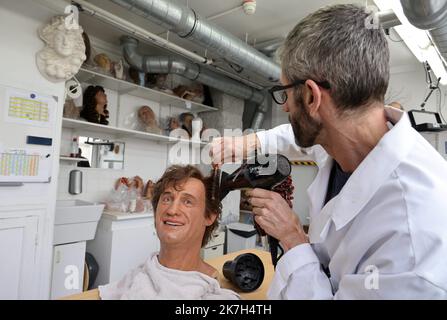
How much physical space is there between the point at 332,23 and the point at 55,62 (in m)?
2.10

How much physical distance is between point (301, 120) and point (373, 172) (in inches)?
10.2

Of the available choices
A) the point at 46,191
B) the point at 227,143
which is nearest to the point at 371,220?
the point at 227,143

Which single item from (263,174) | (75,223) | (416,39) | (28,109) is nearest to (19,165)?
(28,109)

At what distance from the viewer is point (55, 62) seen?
219 cm

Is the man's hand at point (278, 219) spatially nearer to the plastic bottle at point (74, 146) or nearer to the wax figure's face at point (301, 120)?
the wax figure's face at point (301, 120)

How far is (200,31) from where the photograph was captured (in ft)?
8.36

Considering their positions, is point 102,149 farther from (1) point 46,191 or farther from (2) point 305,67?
(2) point 305,67

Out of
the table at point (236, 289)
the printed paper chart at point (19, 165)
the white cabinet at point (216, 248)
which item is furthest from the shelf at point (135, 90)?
the table at point (236, 289)

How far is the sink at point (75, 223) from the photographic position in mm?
2438

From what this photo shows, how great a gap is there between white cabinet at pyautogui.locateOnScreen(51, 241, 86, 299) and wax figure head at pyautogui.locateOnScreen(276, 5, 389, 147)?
241cm

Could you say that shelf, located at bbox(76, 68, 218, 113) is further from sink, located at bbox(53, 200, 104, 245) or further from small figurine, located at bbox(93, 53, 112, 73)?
sink, located at bbox(53, 200, 104, 245)

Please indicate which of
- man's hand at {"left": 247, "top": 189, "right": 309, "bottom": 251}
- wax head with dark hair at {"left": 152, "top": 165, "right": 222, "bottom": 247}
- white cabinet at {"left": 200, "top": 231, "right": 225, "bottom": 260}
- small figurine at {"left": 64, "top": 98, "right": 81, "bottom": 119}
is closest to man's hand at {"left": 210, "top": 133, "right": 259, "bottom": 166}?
wax head with dark hair at {"left": 152, "top": 165, "right": 222, "bottom": 247}
